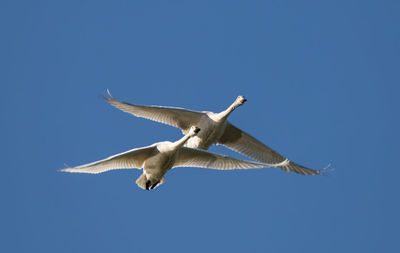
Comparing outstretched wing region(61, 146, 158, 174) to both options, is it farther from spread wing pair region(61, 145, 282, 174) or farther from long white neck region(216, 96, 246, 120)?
long white neck region(216, 96, 246, 120)

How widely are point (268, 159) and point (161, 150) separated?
21.7 feet

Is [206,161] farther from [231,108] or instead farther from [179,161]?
[231,108]

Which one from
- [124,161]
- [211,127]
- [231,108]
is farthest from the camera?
[231,108]

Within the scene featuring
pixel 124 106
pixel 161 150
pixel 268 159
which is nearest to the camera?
pixel 161 150

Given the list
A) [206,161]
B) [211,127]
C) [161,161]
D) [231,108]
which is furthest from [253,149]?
[161,161]

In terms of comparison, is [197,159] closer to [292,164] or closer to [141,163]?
[141,163]

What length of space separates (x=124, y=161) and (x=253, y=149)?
6719 millimetres

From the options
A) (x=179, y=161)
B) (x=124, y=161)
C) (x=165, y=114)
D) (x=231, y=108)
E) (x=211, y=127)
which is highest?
(x=231, y=108)

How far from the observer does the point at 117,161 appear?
24797 millimetres

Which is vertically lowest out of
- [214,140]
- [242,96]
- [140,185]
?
[140,185]

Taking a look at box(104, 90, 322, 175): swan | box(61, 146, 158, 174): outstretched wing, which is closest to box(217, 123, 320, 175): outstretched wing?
box(104, 90, 322, 175): swan

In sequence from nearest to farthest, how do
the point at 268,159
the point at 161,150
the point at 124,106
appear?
the point at 161,150 → the point at 124,106 → the point at 268,159

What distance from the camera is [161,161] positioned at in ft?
81.4

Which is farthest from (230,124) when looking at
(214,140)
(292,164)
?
(292,164)
